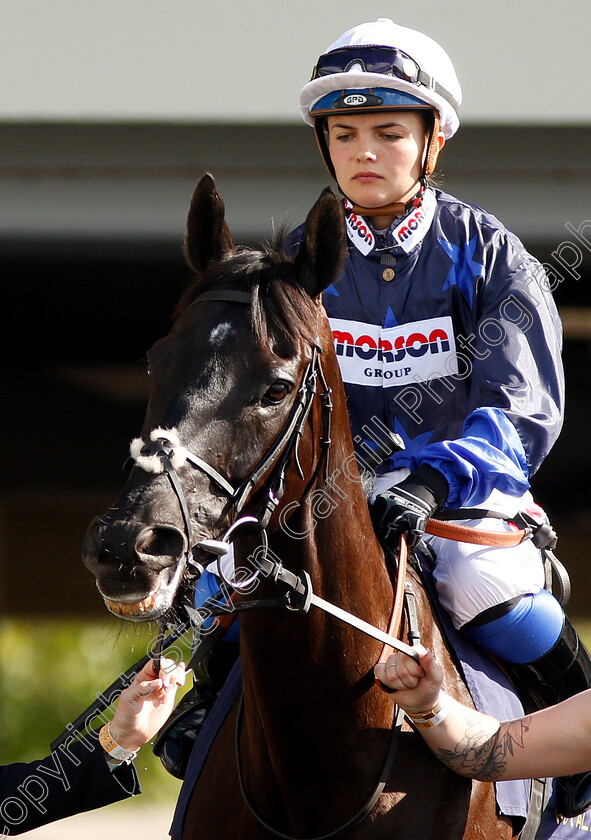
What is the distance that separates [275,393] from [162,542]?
0.38 m

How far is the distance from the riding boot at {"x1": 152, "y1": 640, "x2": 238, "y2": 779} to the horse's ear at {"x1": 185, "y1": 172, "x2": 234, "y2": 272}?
1053 mm

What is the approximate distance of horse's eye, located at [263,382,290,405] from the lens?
1.97m

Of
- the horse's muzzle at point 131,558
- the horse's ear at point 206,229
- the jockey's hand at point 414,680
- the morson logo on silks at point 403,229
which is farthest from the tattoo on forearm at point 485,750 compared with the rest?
the morson logo on silks at point 403,229

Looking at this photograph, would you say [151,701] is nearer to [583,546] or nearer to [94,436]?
[94,436]

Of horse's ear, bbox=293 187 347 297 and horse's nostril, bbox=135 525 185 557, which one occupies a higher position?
→ horse's ear, bbox=293 187 347 297

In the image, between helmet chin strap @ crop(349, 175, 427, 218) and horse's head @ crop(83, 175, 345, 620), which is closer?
horse's head @ crop(83, 175, 345, 620)

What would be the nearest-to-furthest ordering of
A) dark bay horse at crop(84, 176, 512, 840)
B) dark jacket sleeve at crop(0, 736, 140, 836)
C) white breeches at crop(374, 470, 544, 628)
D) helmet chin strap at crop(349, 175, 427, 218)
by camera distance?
dark bay horse at crop(84, 176, 512, 840), white breeches at crop(374, 470, 544, 628), dark jacket sleeve at crop(0, 736, 140, 836), helmet chin strap at crop(349, 175, 427, 218)

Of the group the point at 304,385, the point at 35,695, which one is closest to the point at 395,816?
the point at 304,385

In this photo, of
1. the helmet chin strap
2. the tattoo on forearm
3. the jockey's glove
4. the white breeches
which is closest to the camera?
the tattoo on forearm

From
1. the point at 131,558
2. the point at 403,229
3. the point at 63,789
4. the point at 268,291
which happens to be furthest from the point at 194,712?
the point at 403,229

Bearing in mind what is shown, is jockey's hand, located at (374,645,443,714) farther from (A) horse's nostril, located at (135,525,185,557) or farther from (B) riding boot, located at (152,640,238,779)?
(B) riding boot, located at (152,640,238,779)

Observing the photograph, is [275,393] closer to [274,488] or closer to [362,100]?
[274,488]

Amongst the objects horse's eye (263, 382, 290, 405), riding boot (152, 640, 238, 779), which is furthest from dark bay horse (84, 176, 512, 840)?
riding boot (152, 640, 238, 779)

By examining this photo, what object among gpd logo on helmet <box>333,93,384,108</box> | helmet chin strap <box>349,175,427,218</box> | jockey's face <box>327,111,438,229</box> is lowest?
helmet chin strap <box>349,175,427,218</box>
